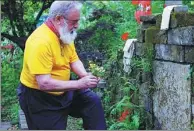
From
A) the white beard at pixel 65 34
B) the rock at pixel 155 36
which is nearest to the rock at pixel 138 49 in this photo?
the rock at pixel 155 36

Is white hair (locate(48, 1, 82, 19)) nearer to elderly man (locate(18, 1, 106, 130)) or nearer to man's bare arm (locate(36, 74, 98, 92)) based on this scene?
elderly man (locate(18, 1, 106, 130))

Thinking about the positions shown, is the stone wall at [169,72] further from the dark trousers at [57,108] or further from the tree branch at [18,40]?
the tree branch at [18,40]

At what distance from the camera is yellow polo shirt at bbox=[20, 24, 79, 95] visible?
11.0ft

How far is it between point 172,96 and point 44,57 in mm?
1477

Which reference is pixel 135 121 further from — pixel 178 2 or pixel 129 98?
pixel 178 2

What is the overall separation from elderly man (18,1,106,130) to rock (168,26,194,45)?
0.92 meters

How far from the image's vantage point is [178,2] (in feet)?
22.5

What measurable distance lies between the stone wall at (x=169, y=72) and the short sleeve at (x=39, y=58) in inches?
49.7

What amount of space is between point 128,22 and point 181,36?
3038 millimetres

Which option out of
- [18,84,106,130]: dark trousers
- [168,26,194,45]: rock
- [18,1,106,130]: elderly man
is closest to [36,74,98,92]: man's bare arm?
[18,1,106,130]: elderly man

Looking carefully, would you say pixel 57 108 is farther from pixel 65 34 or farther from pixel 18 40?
pixel 18 40

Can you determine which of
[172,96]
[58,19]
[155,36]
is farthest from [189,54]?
[58,19]

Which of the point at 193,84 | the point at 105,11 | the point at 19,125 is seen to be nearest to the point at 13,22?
the point at 105,11

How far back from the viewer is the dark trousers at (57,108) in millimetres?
3553
